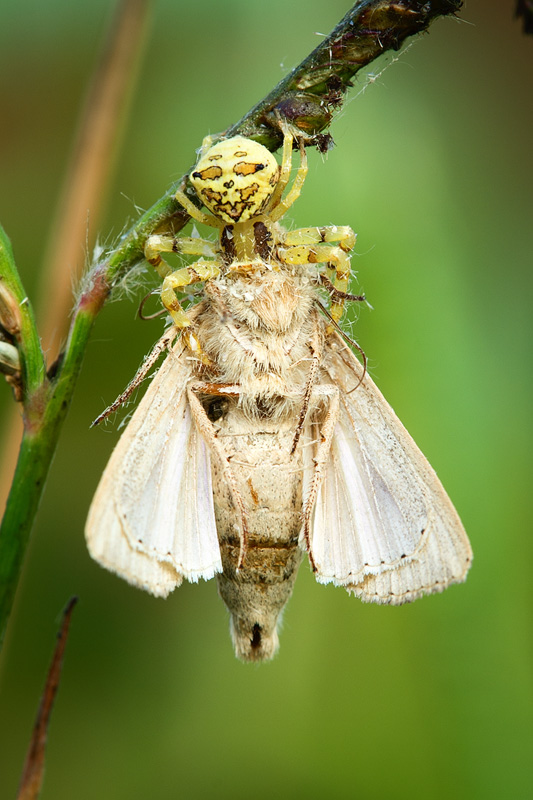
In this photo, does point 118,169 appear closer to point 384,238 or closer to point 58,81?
point 58,81

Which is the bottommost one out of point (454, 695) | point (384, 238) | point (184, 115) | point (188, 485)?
point (454, 695)

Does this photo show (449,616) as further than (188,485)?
Yes

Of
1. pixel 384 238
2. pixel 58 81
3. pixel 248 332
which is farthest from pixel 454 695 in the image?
pixel 58 81

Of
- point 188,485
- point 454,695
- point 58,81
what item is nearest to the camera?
point 188,485

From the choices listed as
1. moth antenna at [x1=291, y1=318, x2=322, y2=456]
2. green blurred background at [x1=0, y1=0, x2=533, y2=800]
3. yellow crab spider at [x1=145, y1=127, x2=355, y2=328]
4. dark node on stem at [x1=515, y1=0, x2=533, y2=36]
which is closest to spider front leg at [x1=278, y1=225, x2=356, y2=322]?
yellow crab spider at [x1=145, y1=127, x2=355, y2=328]

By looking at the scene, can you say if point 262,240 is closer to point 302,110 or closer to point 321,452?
point 302,110

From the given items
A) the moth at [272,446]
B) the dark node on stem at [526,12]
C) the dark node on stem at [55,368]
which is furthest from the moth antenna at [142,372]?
the dark node on stem at [526,12]

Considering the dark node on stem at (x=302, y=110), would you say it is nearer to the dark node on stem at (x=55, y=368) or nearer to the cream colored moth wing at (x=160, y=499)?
the cream colored moth wing at (x=160, y=499)
